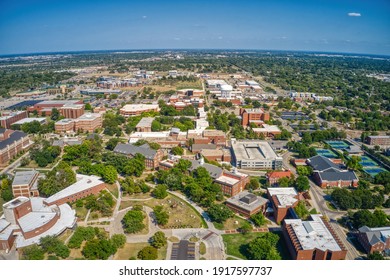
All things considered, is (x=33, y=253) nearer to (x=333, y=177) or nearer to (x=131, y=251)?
(x=131, y=251)

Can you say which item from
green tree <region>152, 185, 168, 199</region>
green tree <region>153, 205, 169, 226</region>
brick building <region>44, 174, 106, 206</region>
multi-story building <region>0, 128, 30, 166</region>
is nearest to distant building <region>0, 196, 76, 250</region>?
brick building <region>44, 174, 106, 206</region>

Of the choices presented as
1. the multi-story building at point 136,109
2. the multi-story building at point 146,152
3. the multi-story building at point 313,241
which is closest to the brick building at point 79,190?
the multi-story building at point 146,152

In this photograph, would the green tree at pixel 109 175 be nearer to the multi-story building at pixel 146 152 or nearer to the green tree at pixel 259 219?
the multi-story building at pixel 146 152

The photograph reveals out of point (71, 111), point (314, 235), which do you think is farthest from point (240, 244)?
point (71, 111)

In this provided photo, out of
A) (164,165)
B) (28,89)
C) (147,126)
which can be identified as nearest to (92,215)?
(164,165)

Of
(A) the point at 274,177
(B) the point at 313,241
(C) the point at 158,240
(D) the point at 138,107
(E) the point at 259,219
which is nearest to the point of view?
(B) the point at 313,241

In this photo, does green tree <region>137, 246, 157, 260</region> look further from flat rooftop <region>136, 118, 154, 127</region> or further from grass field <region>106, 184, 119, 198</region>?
flat rooftop <region>136, 118, 154, 127</region>

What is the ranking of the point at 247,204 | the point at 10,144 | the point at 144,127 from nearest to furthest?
the point at 247,204, the point at 10,144, the point at 144,127
